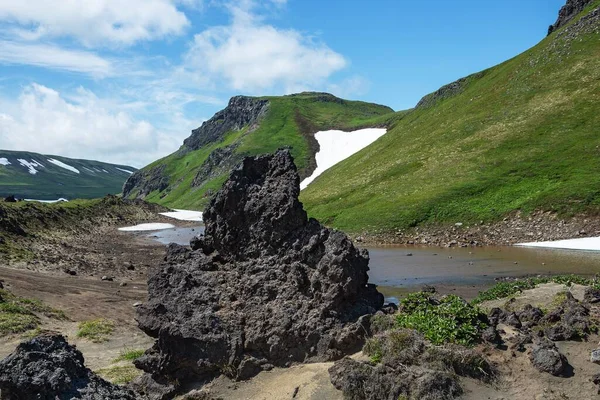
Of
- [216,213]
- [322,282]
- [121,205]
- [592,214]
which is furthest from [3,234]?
[121,205]

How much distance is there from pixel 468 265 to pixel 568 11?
94.3m

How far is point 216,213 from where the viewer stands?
17.3m

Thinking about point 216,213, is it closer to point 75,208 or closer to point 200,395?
point 200,395

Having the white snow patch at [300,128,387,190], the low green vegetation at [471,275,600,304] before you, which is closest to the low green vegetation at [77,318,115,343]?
the low green vegetation at [471,275,600,304]

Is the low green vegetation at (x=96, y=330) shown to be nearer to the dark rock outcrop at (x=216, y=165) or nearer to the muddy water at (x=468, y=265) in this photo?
the muddy water at (x=468, y=265)

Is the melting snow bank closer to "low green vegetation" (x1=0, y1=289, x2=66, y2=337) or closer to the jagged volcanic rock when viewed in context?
the jagged volcanic rock

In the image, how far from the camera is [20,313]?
24688 mm

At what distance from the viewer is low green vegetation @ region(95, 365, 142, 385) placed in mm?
15695

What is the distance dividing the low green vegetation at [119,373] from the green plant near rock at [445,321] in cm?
886

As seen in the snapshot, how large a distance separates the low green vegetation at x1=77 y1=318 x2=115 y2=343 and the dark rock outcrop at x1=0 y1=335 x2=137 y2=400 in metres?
11.9

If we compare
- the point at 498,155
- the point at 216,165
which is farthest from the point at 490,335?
the point at 216,165

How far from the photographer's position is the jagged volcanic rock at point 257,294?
14180mm

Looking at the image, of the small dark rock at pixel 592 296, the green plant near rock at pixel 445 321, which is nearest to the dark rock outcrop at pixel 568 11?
the small dark rock at pixel 592 296

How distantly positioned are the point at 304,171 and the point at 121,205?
5207 centimetres
